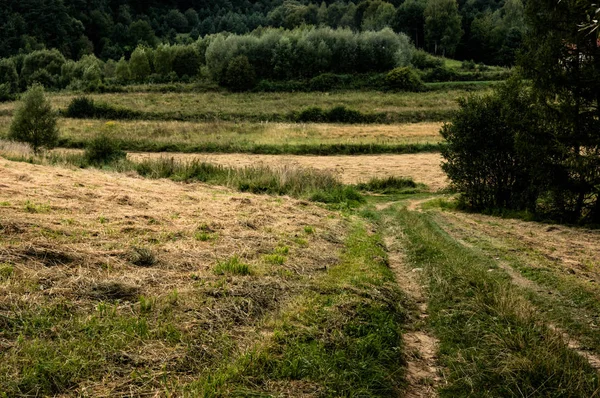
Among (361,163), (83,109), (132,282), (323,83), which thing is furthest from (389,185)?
(323,83)

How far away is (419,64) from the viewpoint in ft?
354

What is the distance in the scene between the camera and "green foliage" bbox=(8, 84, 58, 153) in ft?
120

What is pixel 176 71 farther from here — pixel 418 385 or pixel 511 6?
pixel 418 385

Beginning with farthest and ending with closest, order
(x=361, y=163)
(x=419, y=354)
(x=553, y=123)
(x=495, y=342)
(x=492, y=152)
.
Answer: (x=361, y=163) < (x=492, y=152) < (x=553, y=123) < (x=419, y=354) < (x=495, y=342)

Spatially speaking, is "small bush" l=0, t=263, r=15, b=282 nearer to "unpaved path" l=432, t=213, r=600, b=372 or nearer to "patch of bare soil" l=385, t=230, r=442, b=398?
"patch of bare soil" l=385, t=230, r=442, b=398

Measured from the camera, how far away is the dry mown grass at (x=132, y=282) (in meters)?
4.70

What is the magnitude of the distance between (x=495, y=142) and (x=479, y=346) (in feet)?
64.3

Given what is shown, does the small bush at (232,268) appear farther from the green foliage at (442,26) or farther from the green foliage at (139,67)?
the green foliage at (442,26)

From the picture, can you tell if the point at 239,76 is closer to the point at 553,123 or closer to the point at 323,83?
the point at 323,83

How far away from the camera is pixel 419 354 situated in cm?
623

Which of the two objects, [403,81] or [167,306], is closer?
[167,306]

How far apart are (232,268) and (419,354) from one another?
360 centimetres

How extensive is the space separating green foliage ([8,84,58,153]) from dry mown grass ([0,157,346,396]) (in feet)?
90.6

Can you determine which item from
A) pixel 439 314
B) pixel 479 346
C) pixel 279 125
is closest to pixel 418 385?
pixel 479 346
